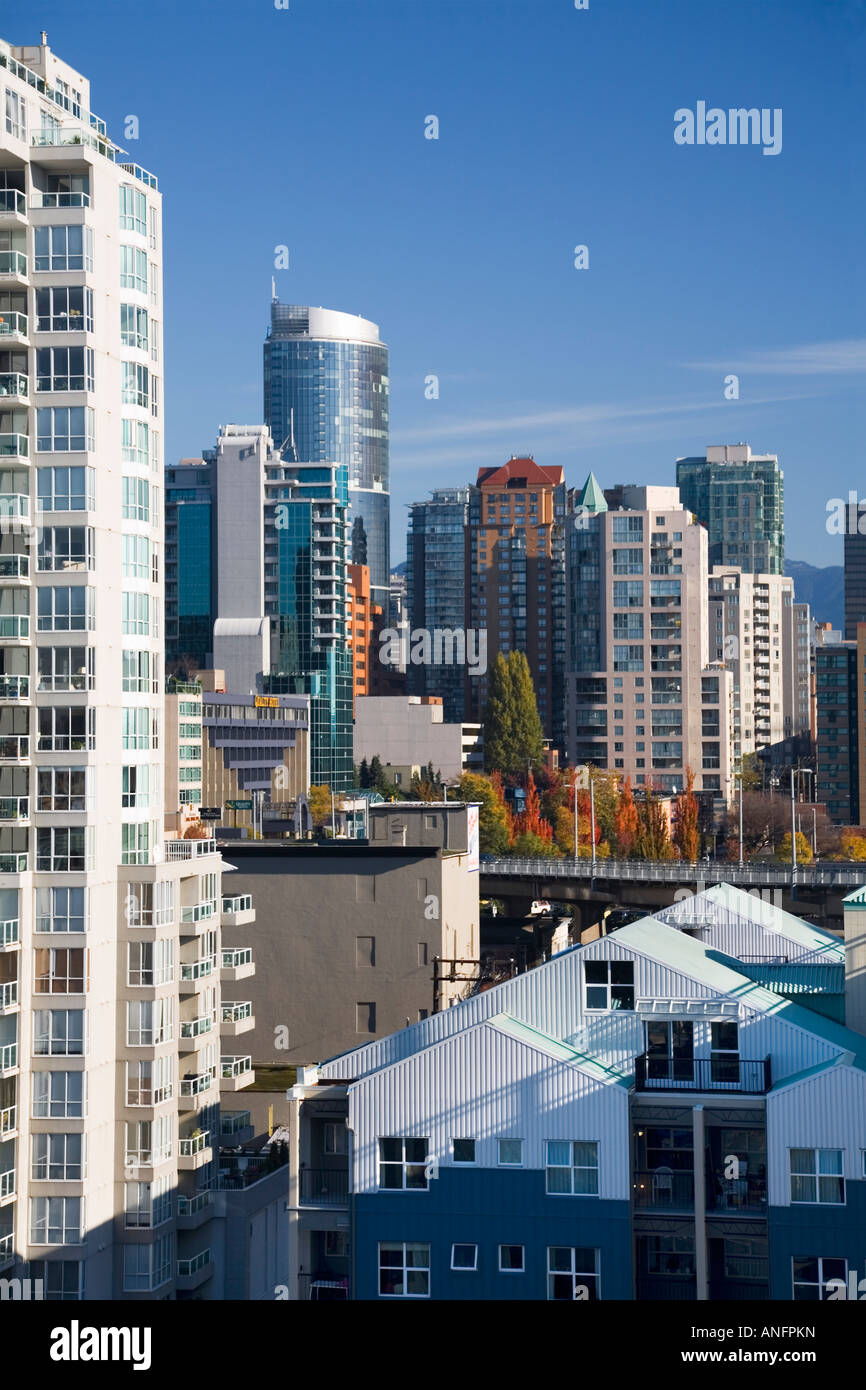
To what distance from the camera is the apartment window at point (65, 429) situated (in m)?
12.6

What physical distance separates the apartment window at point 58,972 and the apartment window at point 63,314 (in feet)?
16.2

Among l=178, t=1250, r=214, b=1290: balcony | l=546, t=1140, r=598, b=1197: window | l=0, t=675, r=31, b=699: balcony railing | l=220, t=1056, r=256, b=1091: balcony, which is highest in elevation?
l=0, t=675, r=31, b=699: balcony railing

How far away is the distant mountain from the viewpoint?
131625mm

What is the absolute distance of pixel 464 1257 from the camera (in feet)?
31.4

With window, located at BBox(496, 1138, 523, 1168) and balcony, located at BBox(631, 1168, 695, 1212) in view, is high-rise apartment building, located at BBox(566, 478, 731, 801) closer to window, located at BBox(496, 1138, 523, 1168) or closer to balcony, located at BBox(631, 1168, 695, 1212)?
balcony, located at BBox(631, 1168, 695, 1212)

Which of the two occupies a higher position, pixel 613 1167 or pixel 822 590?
pixel 822 590

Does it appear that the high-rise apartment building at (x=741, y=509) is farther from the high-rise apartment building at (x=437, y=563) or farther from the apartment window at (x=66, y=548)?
the apartment window at (x=66, y=548)

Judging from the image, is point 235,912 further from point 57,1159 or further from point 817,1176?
point 817,1176

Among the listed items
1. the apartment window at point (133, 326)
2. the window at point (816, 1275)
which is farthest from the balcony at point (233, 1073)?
the window at point (816, 1275)

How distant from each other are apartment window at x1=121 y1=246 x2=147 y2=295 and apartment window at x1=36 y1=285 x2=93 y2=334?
0.60m

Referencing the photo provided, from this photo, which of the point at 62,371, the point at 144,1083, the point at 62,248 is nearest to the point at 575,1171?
the point at 144,1083

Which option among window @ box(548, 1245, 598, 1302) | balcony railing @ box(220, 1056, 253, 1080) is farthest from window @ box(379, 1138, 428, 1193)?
balcony railing @ box(220, 1056, 253, 1080)

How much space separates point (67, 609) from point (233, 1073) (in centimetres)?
514
